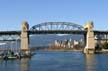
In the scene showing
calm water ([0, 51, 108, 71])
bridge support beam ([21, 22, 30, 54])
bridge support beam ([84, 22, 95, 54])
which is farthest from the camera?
bridge support beam ([21, 22, 30, 54])

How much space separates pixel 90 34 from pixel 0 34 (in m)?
34.4

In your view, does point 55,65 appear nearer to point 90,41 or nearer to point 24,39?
point 24,39

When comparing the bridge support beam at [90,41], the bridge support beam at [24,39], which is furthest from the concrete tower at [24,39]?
the bridge support beam at [90,41]

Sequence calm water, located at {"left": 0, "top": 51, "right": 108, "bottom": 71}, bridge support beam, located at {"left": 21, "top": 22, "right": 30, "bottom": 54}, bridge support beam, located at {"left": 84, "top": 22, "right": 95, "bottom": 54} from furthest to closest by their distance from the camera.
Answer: bridge support beam, located at {"left": 21, "top": 22, "right": 30, "bottom": 54}
bridge support beam, located at {"left": 84, "top": 22, "right": 95, "bottom": 54}
calm water, located at {"left": 0, "top": 51, "right": 108, "bottom": 71}

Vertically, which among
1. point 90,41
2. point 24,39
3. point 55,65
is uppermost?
point 24,39

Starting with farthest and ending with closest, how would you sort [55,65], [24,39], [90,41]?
1. [90,41]
2. [24,39]
3. [55,65]

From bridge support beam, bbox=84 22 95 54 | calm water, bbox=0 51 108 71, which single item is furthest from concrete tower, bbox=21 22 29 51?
calm water, bbox=0 51 108 71

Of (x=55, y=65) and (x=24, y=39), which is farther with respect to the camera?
(x=24, y=39)

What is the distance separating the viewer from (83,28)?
612 feet

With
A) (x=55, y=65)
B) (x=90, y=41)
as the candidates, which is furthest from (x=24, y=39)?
(x=55, y=65)

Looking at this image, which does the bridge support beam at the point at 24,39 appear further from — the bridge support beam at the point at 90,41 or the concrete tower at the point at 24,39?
the bridge support beam at the point at 90,41

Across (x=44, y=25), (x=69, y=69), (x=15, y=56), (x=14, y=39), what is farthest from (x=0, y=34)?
(x=69, y=69)

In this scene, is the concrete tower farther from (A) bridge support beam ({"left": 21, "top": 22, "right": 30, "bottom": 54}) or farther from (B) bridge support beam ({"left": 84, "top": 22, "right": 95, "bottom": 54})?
(B) bridge support beam ({"left": 84, "top": 22, "right": 95, "bottom": 54})

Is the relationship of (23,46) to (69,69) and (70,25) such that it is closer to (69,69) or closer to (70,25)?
(70,25)
